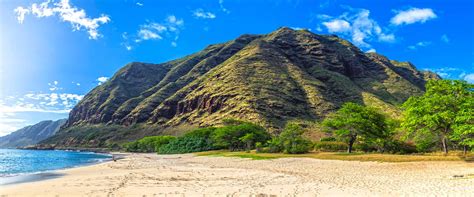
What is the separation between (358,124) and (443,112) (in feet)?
62.2

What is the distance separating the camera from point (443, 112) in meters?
39.5

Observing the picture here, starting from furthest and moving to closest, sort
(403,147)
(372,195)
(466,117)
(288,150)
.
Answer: (288,150) < (403,147) < (466,117) < (372,195)

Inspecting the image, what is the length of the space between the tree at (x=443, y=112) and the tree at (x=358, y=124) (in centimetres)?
1145

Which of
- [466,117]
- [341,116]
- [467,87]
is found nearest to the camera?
[466,117]

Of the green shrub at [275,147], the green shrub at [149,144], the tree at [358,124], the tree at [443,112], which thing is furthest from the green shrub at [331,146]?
the green shrub at [149,144]

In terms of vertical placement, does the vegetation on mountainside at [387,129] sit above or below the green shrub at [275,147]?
above

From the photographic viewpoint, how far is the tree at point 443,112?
3759 cm

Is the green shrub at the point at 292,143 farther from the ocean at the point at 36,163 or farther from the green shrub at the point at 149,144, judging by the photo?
the green shrub at the point at 149,144

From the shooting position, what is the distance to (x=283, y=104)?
190 metres

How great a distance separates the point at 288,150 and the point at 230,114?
411 ft

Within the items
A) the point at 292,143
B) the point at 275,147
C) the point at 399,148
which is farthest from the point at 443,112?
the point at 275,147

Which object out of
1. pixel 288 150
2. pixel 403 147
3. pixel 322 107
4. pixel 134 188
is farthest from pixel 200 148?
pixel 322 107

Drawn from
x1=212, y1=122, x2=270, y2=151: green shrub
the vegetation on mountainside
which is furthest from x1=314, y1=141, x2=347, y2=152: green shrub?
x1=212, y1=122, x2=270, y2=151: green shrub

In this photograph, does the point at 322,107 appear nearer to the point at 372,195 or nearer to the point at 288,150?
A: the point at 288,150
